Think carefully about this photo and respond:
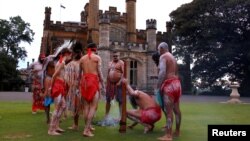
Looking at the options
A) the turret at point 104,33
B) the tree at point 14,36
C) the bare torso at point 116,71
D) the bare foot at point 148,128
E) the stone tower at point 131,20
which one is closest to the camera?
the bare foot at point 148,128

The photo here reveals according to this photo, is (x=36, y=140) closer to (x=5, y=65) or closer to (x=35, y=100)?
(x=35, y=100)

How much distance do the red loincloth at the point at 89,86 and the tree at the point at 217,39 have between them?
29384mm

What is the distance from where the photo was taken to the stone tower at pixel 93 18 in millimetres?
43969

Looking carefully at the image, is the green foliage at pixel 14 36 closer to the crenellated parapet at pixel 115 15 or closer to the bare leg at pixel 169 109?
the crenellated parapet at pixel 115 15

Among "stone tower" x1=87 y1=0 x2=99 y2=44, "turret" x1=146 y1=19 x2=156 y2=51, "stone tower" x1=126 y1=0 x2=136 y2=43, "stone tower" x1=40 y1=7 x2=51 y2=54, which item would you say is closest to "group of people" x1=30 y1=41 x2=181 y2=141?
"turret" x1=146 y1=19 x2=156 y2=51

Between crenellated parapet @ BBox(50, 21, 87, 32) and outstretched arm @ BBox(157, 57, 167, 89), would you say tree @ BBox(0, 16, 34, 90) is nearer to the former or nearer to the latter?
crenellated parapet @ BBox(50, 21, 87, 32)

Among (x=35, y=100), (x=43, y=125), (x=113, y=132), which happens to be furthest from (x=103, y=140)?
(x=35, y=100)

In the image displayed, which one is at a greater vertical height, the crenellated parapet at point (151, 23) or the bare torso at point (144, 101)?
the crenellated parapet at point (151, 23)

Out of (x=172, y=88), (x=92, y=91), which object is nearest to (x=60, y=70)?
(x=92, y=91)

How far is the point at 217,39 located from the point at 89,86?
31171mm

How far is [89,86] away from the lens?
7668 mm

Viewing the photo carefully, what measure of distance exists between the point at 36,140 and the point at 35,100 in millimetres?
5276

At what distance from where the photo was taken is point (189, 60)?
39906 millimetres

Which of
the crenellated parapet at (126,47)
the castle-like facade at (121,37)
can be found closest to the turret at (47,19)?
the castle-like facade at (121,37)
